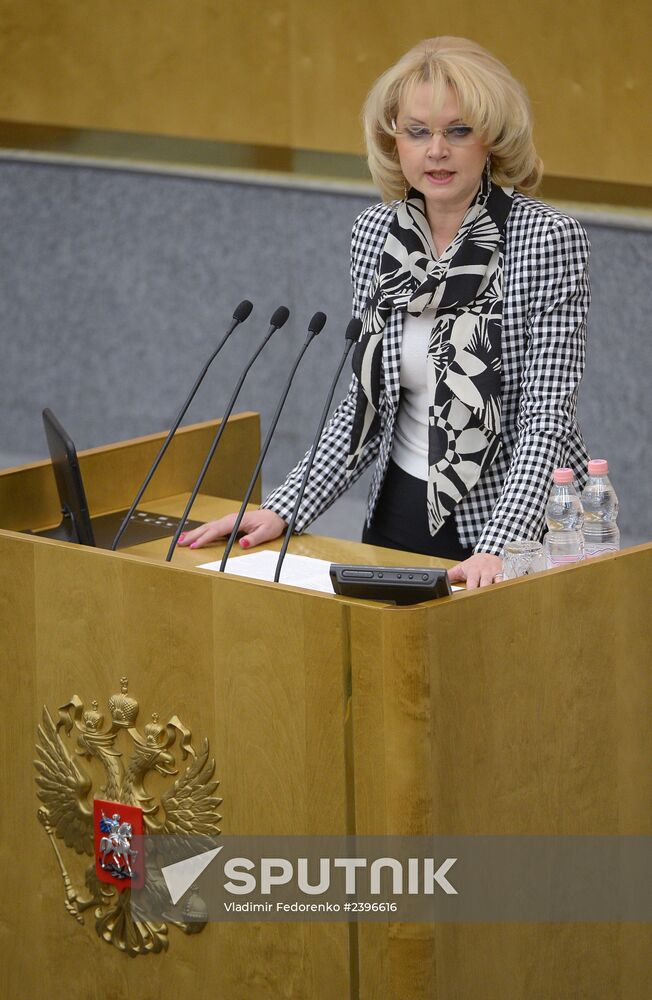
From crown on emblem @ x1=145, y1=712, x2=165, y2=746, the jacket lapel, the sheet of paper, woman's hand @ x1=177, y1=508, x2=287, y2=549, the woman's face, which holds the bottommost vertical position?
crown on emblem @ x1=145, y1=712, x2=165, y2=746

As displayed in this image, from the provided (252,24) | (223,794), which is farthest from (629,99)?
(223,794)

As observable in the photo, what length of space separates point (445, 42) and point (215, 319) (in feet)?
10.8

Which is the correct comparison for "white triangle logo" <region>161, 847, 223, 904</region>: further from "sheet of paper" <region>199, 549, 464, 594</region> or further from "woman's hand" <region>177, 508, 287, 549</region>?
"woman's hand" <region>177, 508, 287, 549</region>

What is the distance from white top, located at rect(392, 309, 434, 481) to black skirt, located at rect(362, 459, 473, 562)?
24 millimetres

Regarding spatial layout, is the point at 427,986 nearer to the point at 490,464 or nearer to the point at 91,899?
the point at 91,899

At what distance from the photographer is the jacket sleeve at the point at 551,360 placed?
8.00 feet

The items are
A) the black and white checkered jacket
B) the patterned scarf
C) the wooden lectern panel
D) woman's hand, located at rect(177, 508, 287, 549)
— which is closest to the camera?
the wooden lectern panel

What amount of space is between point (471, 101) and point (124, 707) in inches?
41.8

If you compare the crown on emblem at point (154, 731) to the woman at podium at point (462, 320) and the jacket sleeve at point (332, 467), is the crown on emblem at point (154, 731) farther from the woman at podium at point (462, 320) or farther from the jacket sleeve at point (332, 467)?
the jacket sleeve at point (332, 467)

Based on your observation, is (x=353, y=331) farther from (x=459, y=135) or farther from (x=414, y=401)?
(x=459, y=135)

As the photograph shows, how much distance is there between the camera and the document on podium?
2439 millimetres

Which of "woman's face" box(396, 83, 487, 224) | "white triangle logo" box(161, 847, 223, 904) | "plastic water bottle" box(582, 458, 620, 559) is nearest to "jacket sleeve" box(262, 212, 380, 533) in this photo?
"woman's face" box(396, 83, 487, 224)

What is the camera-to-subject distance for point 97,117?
5738 millimetres

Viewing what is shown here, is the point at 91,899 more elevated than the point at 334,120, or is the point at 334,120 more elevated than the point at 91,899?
the point at 334,120
